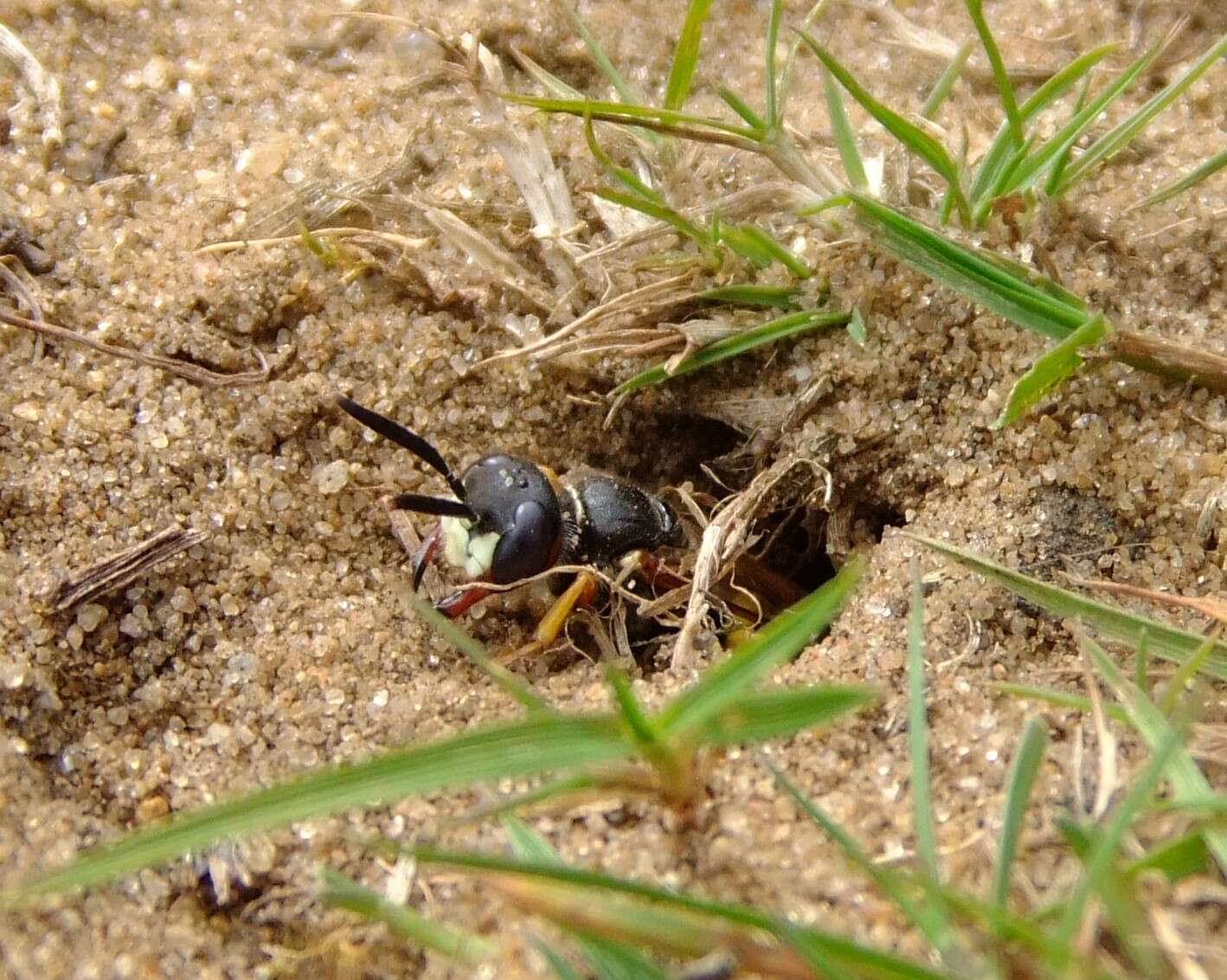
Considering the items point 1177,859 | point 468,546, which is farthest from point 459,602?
point 1177,859

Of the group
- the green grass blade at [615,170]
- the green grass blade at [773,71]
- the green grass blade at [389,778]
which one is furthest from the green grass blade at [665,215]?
the green grass blade at [389,778]

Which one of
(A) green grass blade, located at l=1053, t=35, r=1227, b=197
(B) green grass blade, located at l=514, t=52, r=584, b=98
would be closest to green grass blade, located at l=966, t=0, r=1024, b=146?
(A) green grass blade, located at l=1053, t=35, r=1227, b=197

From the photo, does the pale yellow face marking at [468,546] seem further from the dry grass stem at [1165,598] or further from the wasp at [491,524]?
the dry grass stem at [1165,598]

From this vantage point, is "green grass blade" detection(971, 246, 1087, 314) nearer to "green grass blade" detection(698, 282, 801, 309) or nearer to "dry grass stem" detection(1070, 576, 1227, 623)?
"green grass blade" detection(698, 282, 801, 309)

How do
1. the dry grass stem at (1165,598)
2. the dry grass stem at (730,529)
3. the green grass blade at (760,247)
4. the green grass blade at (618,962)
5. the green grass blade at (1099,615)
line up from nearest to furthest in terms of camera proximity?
the green grass blade at (618,962), the green grass blade at (1099,615), the dry grass stem at (1165,598), the green grass blade at (760,247), the dry grass stem at (730,529)

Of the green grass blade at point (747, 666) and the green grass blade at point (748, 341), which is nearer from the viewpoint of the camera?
the green grass blade at point (747, 666)

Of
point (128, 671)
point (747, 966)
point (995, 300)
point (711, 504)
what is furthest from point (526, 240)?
point (747, 966)

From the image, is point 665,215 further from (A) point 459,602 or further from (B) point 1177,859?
(B) point 1177,859
